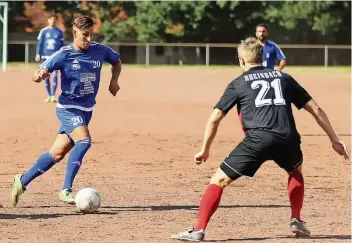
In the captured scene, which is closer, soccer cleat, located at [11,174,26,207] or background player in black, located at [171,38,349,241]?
background player in black, located at [171,38,349,241]

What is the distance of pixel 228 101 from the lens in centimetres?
676

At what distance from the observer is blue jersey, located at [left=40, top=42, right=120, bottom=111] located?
28.1 ft

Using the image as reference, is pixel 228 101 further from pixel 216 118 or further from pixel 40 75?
pixel 40 75

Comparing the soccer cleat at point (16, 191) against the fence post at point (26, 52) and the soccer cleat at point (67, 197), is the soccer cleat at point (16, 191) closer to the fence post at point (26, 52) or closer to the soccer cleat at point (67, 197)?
the soccer cleat at point (67, 197)

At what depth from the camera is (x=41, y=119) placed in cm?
1775

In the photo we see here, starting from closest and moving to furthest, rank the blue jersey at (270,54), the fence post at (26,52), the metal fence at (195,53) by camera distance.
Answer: the blue jersey at (270,54) → the fence post at (26,52) → the metal fence at (195,53)

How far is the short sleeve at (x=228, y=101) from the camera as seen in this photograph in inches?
265

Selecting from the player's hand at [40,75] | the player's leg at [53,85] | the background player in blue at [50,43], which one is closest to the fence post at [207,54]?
the background player in blue at [50,43]

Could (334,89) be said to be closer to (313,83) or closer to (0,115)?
(313,83)

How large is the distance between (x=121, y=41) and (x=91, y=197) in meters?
45.6

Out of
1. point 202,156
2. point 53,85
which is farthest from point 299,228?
point 53,85

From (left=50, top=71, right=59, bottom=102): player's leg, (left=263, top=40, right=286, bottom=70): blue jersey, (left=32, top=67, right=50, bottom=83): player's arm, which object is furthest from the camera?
(left=50, top=71, right=59, bottom=102): player's leg

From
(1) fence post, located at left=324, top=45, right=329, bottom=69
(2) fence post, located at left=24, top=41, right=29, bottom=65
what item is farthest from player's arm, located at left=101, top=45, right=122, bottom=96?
(2) fence post, located at left=24, top=41, right=29, bottom=65

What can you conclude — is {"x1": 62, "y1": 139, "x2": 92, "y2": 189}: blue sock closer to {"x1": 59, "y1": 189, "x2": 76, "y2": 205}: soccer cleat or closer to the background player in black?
{"x1": 59, "y1": 189, "x2": 76, "y2": 205}: soccer cleat
